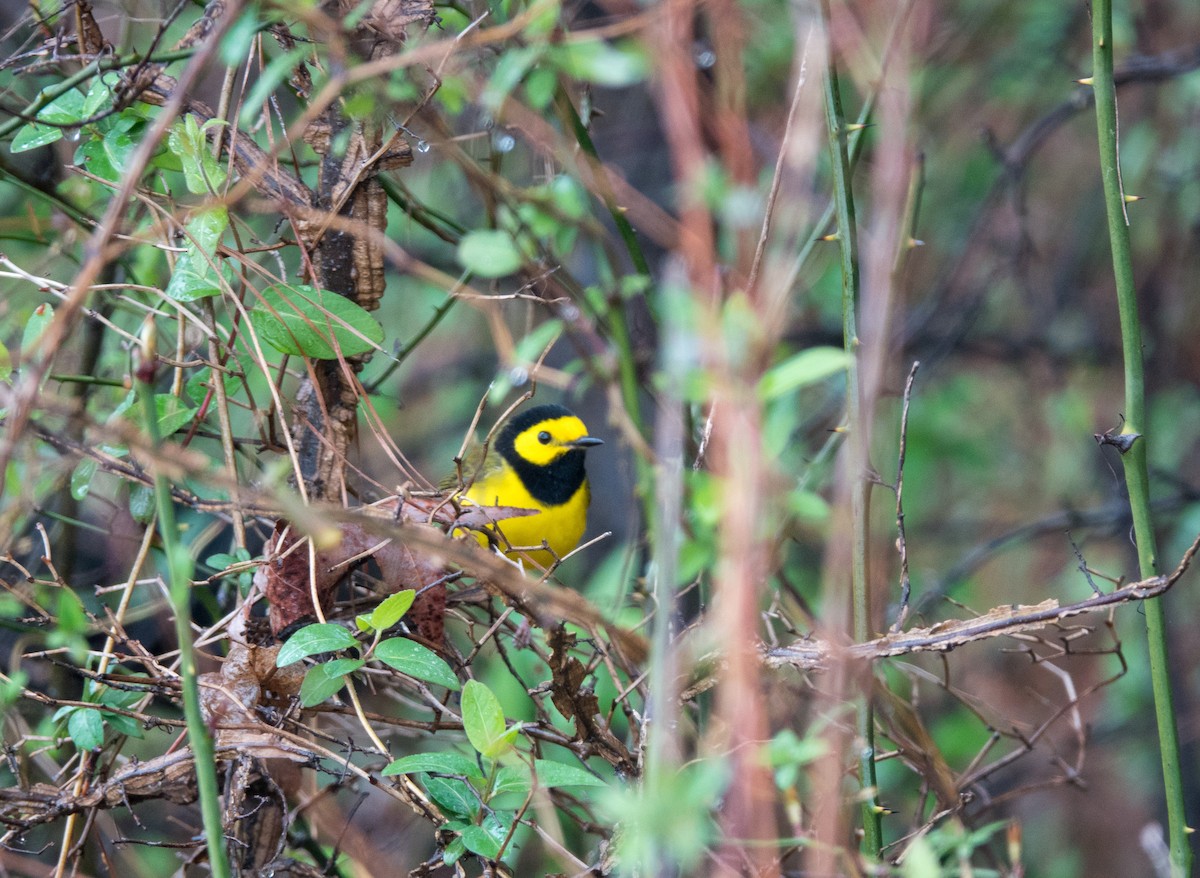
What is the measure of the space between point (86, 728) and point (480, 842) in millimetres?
674

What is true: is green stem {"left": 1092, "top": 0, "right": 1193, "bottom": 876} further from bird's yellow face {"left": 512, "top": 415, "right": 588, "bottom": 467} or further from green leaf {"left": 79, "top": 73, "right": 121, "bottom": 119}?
bird's yellow face {"left": 512, "top": 415, "right": 588, "bottom": 467}

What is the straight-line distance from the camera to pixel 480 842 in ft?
5.33

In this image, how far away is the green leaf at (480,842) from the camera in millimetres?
1610

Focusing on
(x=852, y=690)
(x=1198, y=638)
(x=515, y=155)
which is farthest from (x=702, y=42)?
(x=1198, y=638)

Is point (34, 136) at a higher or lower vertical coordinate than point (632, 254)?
higher

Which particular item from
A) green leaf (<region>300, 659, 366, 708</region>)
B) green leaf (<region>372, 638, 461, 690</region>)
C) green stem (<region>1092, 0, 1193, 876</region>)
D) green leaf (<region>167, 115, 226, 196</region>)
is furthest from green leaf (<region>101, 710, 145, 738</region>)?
green stem (<region>1092, 0, 1193, 876</region>)

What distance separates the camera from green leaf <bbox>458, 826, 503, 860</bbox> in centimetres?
161

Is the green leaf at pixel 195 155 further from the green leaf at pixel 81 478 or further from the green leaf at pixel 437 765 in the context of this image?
the green leaf at pixel 437 765

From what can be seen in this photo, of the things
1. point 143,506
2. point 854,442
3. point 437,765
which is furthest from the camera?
point 143,506

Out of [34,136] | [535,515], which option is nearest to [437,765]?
[34,136]

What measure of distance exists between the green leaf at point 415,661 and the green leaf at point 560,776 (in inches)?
6.9

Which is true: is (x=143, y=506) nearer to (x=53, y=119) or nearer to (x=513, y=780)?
(x=53, y=119)

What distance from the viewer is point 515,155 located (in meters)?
4.86

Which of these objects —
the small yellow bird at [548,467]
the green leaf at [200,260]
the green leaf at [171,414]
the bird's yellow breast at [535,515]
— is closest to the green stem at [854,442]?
the green leaf at [200,260]
